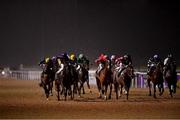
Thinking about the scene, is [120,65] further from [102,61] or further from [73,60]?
[73,60]

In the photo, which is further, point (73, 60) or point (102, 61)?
point (73, 60)

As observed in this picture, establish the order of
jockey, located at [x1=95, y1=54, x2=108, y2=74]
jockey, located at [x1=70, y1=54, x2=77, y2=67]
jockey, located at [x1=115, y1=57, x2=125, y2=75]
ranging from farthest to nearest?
jockey, located at [x1=70, y1=54, x2=77, y2=67] → jockey, located at [x1=115, y1=57, x2=125, y2=75] → jockey, located at [x1=95, y1=54, x2=108, y2=74]

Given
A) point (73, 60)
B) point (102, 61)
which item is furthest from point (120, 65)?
point (73, 60)

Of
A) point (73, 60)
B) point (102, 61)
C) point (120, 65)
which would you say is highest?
point (73, 60)

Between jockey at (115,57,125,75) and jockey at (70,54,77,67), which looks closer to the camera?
jockey at (115,57,125,75)

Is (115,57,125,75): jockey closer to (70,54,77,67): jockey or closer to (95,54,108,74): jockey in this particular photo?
(95,54,108,74): jockey

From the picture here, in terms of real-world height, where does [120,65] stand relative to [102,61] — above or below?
below

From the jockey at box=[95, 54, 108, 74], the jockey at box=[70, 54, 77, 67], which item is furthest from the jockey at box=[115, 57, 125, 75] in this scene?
the jockey at box=[70, 54, 77, 67]

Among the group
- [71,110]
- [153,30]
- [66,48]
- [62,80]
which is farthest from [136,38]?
[71,110]

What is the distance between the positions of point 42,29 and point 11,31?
191 inches

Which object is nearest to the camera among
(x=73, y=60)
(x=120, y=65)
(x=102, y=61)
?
(x=102, y=61)

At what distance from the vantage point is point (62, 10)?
271 feet

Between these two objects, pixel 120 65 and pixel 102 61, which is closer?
pixel 102 61

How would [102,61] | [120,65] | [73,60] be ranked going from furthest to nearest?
[73,60] → [120,65] → [102,61]
